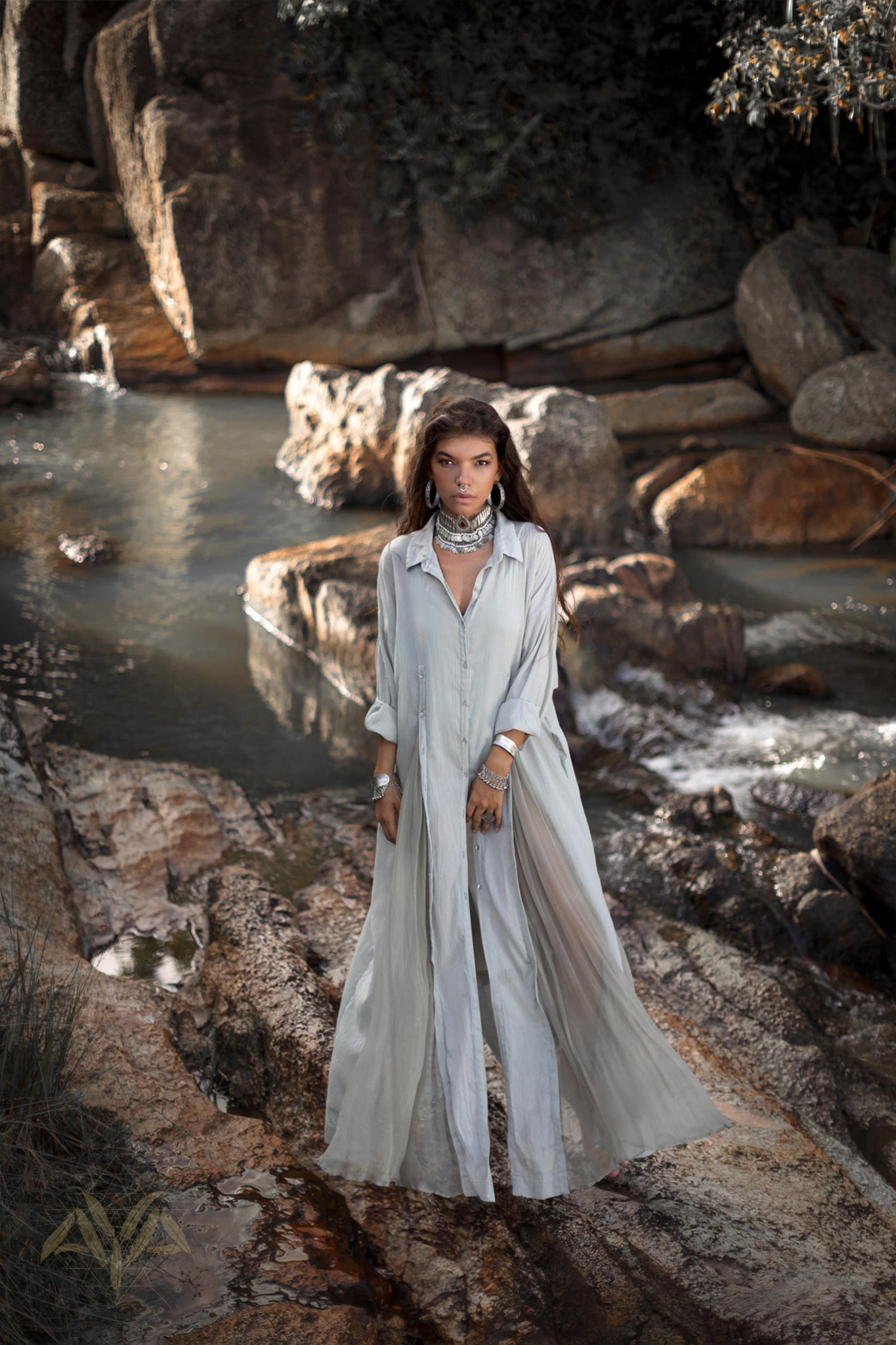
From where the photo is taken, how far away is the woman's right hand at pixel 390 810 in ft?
8.31

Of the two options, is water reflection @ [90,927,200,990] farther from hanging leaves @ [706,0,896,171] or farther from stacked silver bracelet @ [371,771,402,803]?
hanging leaves @ [706,0,896,171]

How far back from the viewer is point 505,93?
12.2 m

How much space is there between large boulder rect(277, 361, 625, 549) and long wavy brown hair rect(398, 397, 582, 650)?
5.28 meters

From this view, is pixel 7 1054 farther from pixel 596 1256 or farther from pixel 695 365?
pixel 695 365

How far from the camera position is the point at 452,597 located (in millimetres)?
2484

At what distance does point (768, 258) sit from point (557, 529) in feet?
16.6

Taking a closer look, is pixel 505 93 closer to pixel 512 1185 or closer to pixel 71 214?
pixel 71 214

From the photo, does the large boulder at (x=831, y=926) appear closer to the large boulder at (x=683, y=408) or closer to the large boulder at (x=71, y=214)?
the large boulder at (x=683, y=408)

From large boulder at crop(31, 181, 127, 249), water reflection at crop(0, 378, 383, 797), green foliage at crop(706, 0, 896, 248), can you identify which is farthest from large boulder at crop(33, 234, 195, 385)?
green foliage at crop(706, 0, 896, 248)

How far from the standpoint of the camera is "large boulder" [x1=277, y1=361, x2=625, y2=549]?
8.54m

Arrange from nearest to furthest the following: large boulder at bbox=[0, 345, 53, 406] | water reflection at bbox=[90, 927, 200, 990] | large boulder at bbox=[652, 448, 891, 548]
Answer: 1. water reflection at bbox=[90, 927, 200, 990]
2. large boulder at bbox=[652, 448, 891, 548]
3. large boulder at bbox=[0, 345, 53, 406]

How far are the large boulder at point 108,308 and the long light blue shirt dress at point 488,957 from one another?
11757mm

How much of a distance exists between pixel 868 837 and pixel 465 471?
8.90ft

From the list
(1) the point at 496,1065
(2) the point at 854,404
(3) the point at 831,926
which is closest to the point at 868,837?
(3) the point at 831,926
